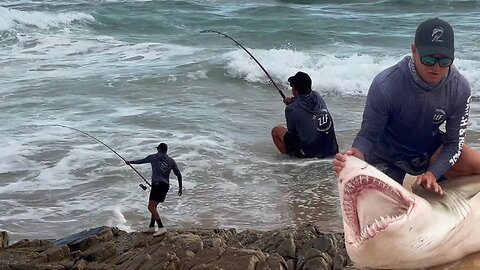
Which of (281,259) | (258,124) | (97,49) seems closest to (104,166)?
(258,124)

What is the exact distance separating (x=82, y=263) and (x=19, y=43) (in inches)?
670

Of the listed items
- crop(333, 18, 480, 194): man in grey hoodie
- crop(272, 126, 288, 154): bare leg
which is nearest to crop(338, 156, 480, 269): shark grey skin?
crop(333, 18, 480, 194): man in grey hoodie

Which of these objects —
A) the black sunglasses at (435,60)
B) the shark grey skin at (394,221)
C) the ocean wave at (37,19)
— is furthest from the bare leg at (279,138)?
the ocean wave at (37,19)

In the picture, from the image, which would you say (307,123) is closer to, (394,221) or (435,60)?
(435,60)

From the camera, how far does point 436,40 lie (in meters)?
Result: 3.72

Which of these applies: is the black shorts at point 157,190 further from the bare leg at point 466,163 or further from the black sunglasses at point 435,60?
the black sunglasses at point 435,60

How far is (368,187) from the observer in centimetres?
364

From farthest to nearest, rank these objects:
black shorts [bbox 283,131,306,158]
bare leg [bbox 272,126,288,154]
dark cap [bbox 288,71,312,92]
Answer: bare leg [bbox 272,126,288,154], black shorts [bbox 283,131,306,158], dark cap [bbox 288,71,312,92]

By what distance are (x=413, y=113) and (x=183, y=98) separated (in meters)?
9.06

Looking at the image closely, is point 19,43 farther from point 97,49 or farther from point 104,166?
point 104,166

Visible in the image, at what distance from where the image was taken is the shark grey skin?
362 cm

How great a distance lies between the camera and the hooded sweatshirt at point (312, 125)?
28.0ft

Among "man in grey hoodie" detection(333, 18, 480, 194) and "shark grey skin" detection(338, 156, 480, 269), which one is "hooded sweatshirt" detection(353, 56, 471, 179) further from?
"shark grey skin" detection(338, 156, 480, 269)

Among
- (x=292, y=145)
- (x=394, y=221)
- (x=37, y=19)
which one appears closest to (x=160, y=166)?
(x=292, y=145)
